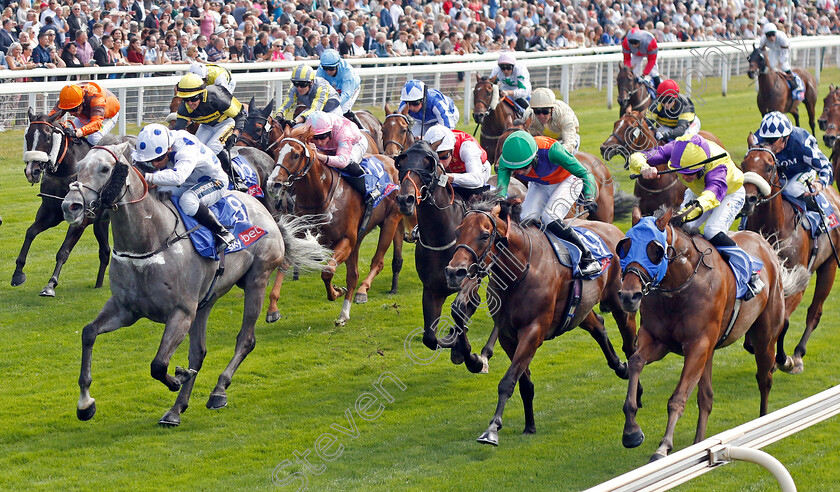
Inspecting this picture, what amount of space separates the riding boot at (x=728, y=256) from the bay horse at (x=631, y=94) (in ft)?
21.7

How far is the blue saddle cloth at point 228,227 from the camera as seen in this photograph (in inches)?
286

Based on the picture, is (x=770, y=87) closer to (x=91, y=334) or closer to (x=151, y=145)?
(x=151, y=145)

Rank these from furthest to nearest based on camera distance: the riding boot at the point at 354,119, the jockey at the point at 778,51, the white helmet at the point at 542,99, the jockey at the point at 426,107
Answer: the jockey at the point at 778,51
the riding boot at the point at 354,119
the jockey at the point at 426,107
the white helmet at the point at 542,99

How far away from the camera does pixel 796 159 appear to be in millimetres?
8656

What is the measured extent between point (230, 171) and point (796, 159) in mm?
4483

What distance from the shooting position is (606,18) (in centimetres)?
2534

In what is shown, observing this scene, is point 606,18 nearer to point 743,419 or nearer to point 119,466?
point 743,419

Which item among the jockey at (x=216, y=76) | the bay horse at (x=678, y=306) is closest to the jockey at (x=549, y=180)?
the bay horse at (x=678, y=306)

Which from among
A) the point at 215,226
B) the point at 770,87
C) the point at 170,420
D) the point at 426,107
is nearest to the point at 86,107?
the point at 426,107

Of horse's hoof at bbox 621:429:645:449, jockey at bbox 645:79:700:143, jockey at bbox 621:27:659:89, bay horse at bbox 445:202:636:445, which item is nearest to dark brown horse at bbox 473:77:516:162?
jockey at bbox 645:79:700:143

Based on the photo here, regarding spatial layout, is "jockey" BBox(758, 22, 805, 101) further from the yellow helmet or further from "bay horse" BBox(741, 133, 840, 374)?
the yellow helmet

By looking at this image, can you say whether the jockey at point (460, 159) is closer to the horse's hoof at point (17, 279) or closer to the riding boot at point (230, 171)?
the riding boot at point (230, 171)

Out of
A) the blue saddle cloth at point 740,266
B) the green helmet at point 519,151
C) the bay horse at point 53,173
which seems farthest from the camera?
the bay horse at point 53,173

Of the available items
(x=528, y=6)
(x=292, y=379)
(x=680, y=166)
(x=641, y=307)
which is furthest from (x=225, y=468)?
(x=528, y=6)
